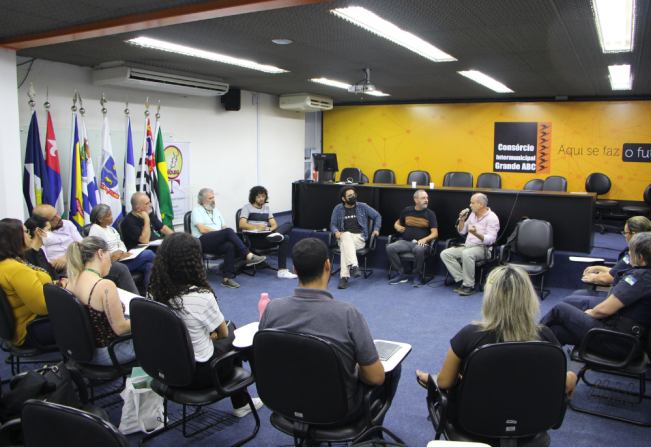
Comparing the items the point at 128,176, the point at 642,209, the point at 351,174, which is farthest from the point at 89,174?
the point at 642,209

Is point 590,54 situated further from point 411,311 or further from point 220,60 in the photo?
point 220,60

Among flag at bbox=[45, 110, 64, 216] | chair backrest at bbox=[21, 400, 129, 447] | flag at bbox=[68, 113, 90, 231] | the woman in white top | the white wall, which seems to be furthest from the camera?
the white wall

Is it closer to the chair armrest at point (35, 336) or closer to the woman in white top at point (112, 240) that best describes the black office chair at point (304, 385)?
the chair armrest at point (35, 336)

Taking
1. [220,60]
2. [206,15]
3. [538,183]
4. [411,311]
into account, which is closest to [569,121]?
[538,183]

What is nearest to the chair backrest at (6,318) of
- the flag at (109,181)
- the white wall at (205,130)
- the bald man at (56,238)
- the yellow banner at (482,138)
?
the bald man at (56,238)

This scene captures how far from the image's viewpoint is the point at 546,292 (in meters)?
5.34

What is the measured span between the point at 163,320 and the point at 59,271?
2.65 m

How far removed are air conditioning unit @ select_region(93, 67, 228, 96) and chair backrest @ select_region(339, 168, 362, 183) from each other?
11.2 ft

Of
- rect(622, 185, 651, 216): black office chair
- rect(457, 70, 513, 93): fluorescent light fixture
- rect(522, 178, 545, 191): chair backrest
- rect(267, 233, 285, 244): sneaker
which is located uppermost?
rect(457, 70, 513, 93): fluorescent light fixture

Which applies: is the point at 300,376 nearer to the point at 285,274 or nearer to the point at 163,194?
the point at 285,274

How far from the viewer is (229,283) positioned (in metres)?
5.65

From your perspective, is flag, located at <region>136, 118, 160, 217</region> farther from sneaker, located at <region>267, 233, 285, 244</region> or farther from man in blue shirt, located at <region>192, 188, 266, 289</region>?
sneaker, located at <region>267, 233, 285, 244</region>

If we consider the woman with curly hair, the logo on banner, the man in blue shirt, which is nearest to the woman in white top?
the man in blue shirt

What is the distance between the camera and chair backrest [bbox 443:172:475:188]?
29.3ft
